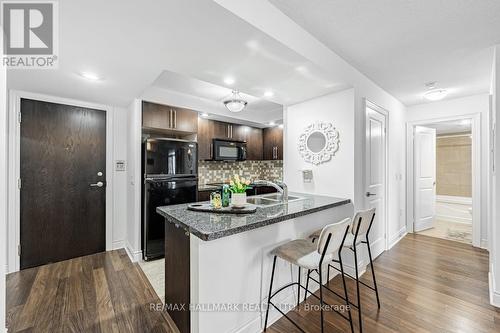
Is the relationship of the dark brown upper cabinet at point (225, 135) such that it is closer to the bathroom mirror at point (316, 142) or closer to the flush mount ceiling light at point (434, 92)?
the bathroom mirror at point (316, 142)

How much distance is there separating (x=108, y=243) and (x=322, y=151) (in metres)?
3.27

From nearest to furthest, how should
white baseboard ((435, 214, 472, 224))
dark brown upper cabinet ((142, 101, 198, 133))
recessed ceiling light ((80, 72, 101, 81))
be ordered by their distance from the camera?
recessed ceiling light ((80, 72, 101, 81)) → dark brown upper cabinet ((142, 101, 198, 133)) → white baseboard ((435, 214, 472, 224))

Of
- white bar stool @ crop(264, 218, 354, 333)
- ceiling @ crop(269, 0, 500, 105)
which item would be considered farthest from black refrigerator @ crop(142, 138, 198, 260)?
ceiling @ crop(269, 0, 500, 105)

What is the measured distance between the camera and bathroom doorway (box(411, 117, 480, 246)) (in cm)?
341

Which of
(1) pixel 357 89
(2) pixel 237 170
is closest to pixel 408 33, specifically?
(1) pixel 357 89

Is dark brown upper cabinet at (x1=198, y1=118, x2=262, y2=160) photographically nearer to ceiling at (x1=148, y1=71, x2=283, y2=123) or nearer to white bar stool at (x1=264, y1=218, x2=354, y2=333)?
ceiling at (x1=148, y1=71, x2=283, y2=123)

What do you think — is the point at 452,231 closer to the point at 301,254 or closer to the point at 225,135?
the point at 301,254

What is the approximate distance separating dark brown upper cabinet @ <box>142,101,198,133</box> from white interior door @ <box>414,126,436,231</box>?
3.94m

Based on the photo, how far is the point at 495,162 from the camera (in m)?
1.99

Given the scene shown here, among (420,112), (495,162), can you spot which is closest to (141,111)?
(495,162)

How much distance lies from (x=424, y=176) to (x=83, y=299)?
5372 mm

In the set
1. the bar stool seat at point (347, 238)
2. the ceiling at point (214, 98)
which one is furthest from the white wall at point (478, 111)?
the bar stool seat at point (347, 238)

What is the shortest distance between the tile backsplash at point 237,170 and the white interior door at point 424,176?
2.55 m

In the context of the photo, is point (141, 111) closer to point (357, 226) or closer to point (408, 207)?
point (357, 226)
